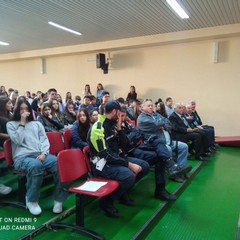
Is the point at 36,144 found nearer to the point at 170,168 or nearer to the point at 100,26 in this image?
the point at 170,168

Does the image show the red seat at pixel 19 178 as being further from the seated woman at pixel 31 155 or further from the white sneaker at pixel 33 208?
Result: the white sneaker at pixel 33 208

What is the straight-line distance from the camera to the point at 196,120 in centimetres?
611

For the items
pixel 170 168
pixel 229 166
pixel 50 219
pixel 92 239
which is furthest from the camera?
pixel 229 166

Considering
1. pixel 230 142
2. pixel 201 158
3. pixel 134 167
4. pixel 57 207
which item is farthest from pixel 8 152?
pixel 230 142

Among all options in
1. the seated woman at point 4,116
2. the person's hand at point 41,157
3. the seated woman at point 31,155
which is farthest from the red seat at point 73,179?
the seated woman at point 4,116

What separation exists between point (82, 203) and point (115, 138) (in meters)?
0.78

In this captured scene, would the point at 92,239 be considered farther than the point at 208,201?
No

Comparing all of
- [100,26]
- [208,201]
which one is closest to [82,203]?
[208,201]

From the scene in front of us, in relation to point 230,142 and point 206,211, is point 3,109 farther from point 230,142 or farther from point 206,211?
point 230,142

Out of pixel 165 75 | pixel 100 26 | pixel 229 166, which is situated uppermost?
pixel 100 26

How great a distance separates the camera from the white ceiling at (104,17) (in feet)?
17.3

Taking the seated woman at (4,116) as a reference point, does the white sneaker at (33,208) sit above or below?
below

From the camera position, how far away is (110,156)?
102 inches

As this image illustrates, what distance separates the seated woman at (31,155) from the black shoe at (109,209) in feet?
1.27
